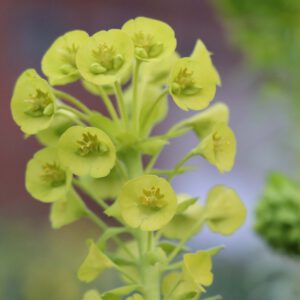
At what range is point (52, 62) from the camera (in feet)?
3.73

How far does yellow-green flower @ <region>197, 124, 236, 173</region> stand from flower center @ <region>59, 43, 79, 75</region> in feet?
0.63

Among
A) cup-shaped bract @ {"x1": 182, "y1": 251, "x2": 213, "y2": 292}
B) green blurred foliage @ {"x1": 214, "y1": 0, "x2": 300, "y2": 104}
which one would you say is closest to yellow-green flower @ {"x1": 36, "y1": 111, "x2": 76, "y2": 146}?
cup-shaped bract @ {"x1": 182, "y1": 251, "x2": 213, "y2": 292}

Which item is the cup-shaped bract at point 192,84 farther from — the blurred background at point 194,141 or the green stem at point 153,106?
the blurred background at point 194,141

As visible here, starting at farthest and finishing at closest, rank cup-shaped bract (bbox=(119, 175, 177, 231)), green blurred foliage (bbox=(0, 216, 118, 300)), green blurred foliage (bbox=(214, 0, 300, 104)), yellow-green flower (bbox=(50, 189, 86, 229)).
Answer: green blurred foliage (bbox=(0, 216, 118, 300)), green blurred foliage (bbox=(214, 0, 300, 104)), yellow-green flower (bbox=(50, 189, 86, 229)), cup-shaped bract (bbox=(119, 175, 177, 231))

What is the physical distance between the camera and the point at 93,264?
3.50 feet

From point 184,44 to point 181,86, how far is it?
5.19 m

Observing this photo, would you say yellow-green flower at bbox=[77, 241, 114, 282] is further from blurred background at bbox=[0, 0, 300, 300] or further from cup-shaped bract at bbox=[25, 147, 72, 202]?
blurred background at bbox=[0, 0, 300, 300]

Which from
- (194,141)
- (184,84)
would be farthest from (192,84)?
(194,141)

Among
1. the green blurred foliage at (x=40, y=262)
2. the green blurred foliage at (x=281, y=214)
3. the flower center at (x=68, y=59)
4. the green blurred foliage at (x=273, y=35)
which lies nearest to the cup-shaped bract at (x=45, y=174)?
the flower center at (x=68, y=59)

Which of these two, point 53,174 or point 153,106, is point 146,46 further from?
point 53,174

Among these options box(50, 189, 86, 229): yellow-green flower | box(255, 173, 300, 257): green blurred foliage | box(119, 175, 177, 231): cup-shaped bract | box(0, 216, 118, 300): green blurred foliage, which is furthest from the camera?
box(0, 216, 118, 300): green blurred foliage

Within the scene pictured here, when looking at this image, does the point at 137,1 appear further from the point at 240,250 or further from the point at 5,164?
the point at 240,250

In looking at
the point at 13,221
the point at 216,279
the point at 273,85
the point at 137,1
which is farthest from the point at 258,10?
the point at 137,1

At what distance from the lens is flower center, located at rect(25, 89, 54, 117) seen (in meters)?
1.08
